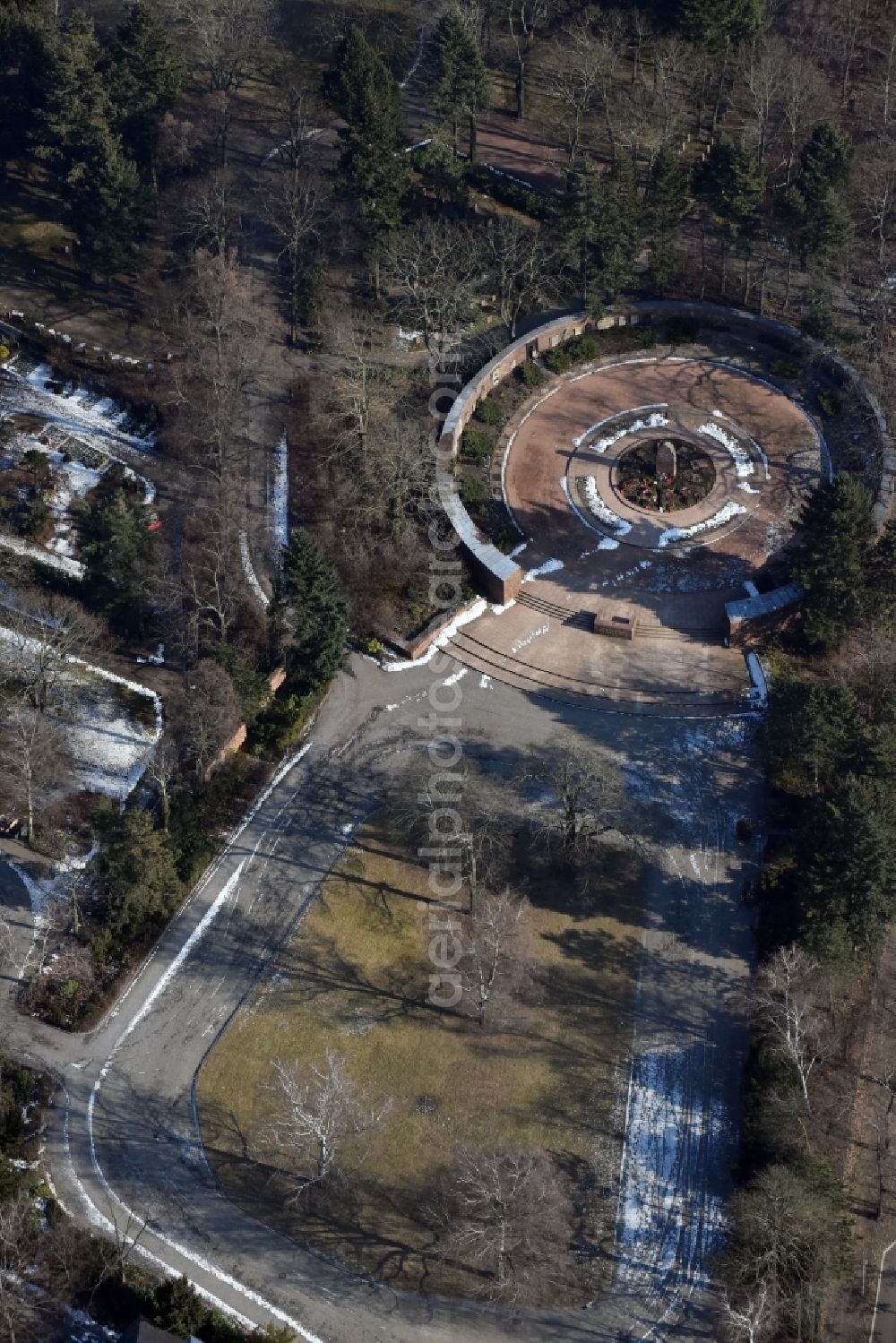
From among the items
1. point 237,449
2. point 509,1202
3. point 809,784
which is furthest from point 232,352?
point 509,1202

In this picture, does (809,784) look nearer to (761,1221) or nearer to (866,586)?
(866,586)

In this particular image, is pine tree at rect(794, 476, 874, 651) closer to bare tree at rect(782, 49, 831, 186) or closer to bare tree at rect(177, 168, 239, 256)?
bare tree at rect(782, 49, 831, 186)

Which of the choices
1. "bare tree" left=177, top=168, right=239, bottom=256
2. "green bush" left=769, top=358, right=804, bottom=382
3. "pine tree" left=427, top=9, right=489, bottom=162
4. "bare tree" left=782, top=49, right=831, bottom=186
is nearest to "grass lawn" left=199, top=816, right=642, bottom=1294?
"green bush" left=769, top=358, right=804, bottom=382

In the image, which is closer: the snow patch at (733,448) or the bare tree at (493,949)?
the bare tree at (493,949)

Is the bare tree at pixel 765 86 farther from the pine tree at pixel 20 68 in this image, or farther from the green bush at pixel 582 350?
the pine tree at pixel 20 68

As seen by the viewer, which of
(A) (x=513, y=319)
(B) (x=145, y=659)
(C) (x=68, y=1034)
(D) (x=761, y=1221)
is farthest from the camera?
(A) (x=513, y=319)

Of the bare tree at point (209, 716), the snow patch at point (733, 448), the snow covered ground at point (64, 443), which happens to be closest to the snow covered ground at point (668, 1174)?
the bare tree at point (209, 716)

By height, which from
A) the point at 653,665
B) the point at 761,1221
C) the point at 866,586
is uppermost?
the point at 866,586
